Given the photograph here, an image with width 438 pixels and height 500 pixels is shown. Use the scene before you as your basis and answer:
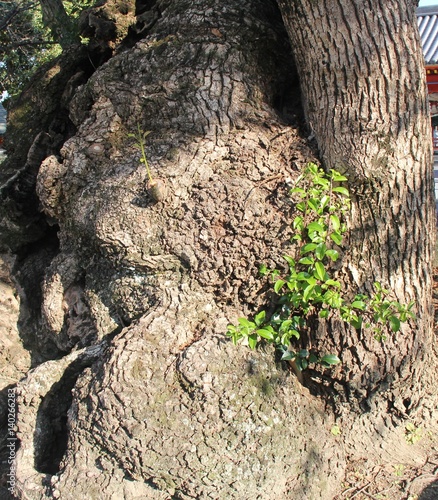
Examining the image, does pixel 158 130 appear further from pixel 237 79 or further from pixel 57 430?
pixel 57 430

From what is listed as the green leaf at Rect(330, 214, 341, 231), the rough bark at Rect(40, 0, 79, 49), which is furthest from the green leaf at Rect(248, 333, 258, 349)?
the rough bark at Rect(40, 0, 79, 49)

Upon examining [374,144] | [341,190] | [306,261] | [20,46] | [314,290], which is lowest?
[314,290]

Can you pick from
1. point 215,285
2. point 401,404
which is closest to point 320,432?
point 401,404

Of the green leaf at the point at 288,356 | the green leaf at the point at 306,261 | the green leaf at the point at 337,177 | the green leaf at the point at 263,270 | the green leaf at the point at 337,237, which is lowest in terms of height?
the green leaf at the point at 288,356

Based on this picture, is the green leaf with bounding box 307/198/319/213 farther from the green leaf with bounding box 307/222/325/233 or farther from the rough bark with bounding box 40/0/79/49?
the rough bark with bounding box 40/0/79/49

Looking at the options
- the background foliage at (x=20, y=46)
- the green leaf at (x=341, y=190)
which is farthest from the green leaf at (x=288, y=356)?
the background foliage at (x=20, y=46)

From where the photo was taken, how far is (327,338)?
2443 millimetres

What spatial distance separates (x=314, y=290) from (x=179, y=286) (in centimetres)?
65

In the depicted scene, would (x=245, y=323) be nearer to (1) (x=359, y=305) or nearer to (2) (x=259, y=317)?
(2) (x=259, y=317)

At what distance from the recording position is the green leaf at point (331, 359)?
2.39 m

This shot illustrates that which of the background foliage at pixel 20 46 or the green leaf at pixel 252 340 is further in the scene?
the background foliage at pixel 20 46

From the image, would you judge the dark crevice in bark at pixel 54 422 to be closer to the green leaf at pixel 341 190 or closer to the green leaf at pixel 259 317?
the green leaf at pixel 259 317

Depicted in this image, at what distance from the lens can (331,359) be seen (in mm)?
2395

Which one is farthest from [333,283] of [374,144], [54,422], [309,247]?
[54,422]
